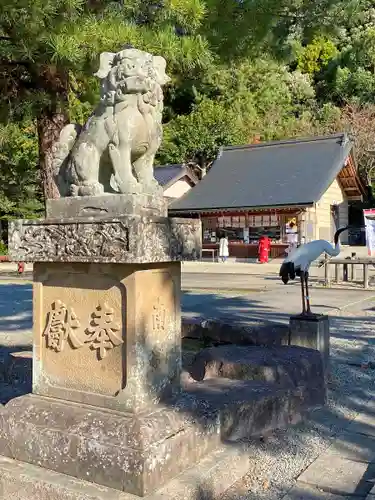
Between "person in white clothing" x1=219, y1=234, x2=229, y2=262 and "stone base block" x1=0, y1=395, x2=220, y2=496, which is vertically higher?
"person in white clothing" x1=219, y1=234, x2=229, y2=262

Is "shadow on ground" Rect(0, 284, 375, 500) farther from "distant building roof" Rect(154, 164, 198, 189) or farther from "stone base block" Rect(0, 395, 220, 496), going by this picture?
"distant building roof" Rect(154, 164, 198, 189)

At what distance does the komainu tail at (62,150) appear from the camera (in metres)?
3.42

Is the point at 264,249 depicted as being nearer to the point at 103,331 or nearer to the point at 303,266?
the point at 303,266

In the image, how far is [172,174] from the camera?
29875 mm

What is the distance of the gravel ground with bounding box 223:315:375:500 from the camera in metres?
3.08

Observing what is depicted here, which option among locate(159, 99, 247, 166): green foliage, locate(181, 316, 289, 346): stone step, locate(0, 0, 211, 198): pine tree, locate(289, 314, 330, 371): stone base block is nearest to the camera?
locate(0, 0, 211, 198): pine tree

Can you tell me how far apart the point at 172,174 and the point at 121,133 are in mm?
27031

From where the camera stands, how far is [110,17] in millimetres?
5168

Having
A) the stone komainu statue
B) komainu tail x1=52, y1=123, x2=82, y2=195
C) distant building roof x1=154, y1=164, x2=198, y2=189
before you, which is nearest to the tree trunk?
komainu tail x1=52, y1=123, x2=82, y2=195

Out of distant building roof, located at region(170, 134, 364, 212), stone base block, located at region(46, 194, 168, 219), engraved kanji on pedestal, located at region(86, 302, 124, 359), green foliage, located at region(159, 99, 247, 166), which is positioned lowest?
engraved kanji on pedestal, located at region(86, 302, 124, 359)

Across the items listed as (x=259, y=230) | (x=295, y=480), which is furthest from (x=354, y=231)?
(x=295, y=480)

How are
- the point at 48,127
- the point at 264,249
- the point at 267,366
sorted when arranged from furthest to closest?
the point at 264,249 < the point at 48,127 < the point at 267,366

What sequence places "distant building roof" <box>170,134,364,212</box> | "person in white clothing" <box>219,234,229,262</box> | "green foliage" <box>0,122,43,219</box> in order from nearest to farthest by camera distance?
"green foliage" <box>0,122,43,219</box> < "distant building roof" <box>170,134,364,212</box> < "person in white clothing" <box>219,234,229,262</box>

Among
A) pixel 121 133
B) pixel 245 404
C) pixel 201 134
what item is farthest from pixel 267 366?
pixel 201 134
